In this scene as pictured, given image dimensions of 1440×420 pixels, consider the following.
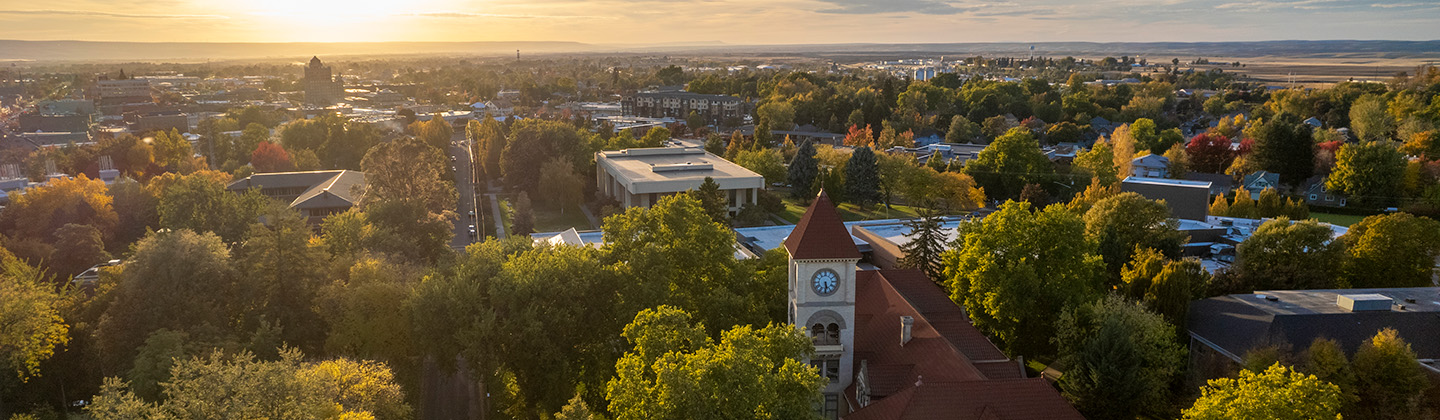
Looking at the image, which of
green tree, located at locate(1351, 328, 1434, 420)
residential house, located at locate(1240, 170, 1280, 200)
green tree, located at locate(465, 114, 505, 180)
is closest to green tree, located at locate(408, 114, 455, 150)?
green tree, located at locate(465, 114, 505, 180)

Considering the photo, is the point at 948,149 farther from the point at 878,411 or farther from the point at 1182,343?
the point at 878,411

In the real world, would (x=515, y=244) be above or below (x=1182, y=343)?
above

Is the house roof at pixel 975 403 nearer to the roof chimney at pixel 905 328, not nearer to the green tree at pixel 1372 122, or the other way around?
the roof chimney at pixel 905 328

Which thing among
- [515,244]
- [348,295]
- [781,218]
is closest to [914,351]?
[515,244]

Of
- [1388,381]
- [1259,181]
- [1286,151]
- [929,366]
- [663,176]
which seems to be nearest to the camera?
[929,366]

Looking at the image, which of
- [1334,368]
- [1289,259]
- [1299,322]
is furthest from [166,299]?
[1289,259]

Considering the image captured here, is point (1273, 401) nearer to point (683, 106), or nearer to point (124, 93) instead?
point (683, 106)
